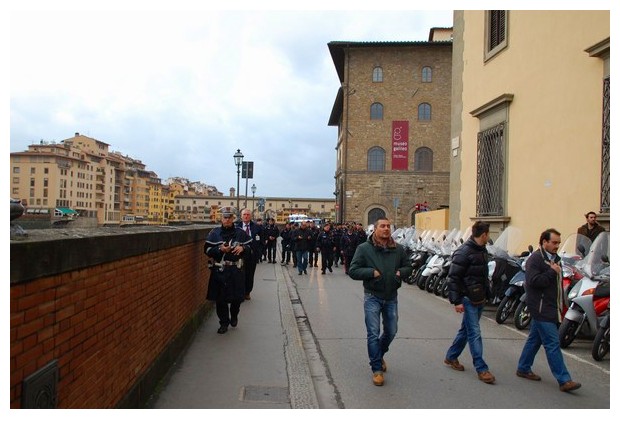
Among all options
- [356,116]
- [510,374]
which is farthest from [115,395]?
[356,116]

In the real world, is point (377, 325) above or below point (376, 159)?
below

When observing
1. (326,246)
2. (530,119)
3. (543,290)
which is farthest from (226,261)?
(326,246)

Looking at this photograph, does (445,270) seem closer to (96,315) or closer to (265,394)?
(265,394)

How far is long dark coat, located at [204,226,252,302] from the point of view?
7.89m

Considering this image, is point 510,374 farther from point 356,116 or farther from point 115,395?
point 356,116

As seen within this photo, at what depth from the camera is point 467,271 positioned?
6145 millimetres

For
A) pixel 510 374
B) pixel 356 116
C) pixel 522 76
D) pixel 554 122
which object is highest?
pixel 356 116

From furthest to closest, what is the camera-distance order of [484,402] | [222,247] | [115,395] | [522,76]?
[522,76] → [222,247] → [484,402] → [115,395]

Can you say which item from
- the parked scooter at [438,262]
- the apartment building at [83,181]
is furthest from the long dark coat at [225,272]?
the apartment building at [83,181]

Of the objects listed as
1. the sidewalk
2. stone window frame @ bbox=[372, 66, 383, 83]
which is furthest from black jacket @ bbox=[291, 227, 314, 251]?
stone window frame @ bbox=[372, 66, 383, 83]

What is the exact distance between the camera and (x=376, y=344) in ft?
19.4

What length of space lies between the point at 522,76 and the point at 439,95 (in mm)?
34717

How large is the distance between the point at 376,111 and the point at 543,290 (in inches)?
1732

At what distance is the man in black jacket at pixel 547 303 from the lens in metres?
5.64
